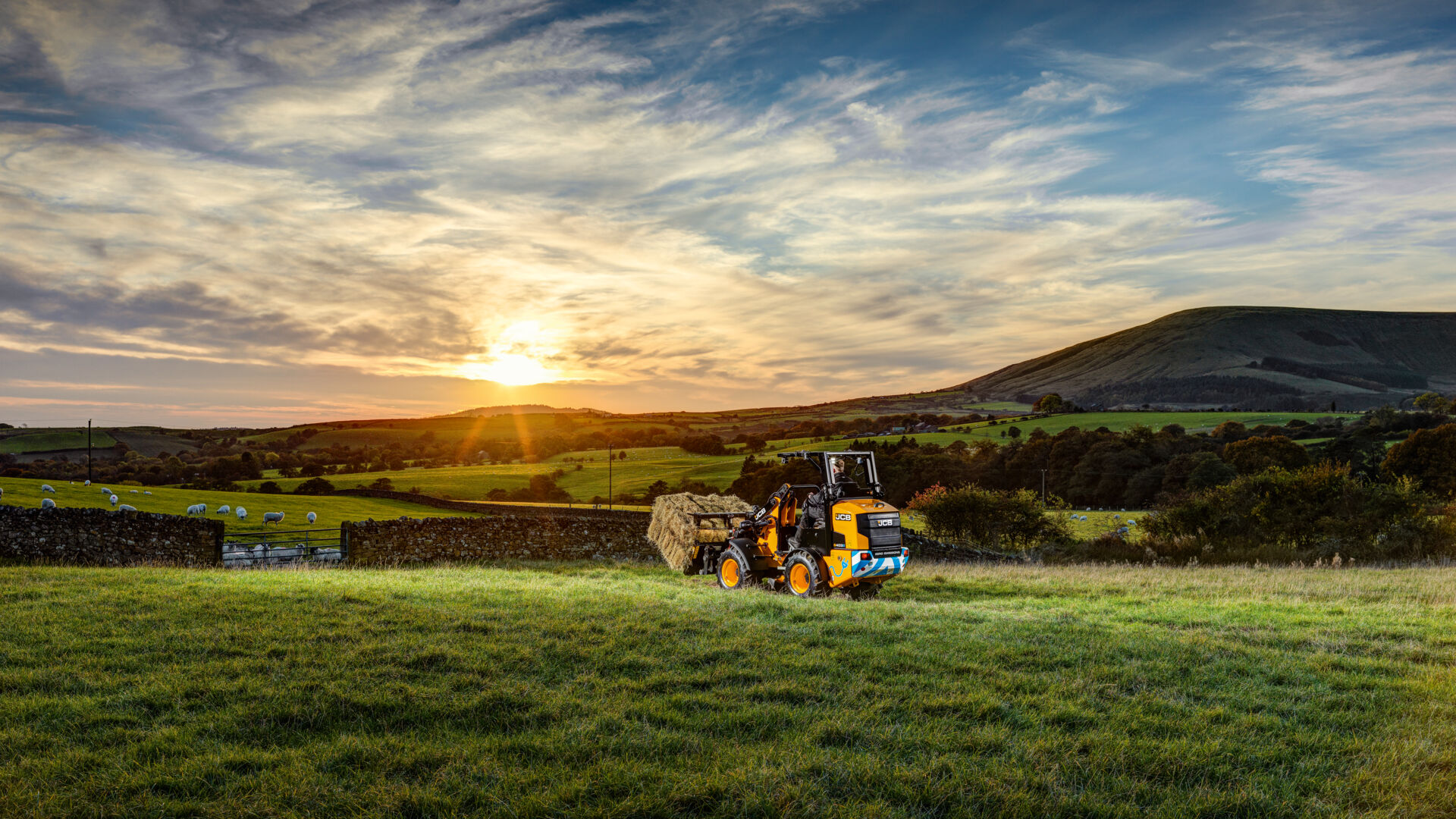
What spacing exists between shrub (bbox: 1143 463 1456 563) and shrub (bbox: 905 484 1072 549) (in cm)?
542

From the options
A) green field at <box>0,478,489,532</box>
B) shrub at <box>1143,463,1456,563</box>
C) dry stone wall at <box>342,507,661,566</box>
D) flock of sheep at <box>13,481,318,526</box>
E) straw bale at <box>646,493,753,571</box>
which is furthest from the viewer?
flock of sheep at <box>13,481,318,526</box>

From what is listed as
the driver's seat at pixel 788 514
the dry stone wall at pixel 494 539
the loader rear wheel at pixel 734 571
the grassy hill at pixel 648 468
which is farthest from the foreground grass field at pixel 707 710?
the grassy hill at pixel 648 468

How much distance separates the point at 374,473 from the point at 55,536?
8619 centimetres

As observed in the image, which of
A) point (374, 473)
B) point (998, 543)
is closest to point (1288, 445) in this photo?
point (998, 543)

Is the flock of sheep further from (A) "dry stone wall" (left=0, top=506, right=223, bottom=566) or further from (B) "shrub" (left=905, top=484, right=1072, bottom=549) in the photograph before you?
(B) "shrub" (left=905, top=484, right=1072, bottom=549)

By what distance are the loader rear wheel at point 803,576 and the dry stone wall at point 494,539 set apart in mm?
12174

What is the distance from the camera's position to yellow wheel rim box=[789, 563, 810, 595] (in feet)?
44.5

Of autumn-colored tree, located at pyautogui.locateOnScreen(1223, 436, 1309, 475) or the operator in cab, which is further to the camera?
autumn-colored tree, located at pyautogui.locateOnScreen(1223, 436, 1309, 475)

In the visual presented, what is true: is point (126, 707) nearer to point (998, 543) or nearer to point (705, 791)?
point (705, 791)

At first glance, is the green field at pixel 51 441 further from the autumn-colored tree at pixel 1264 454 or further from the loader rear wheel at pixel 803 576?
the autumn-colored tree at pixel 1264 454

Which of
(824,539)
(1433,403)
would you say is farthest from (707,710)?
(1433,403)

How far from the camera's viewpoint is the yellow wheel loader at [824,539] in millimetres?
12758

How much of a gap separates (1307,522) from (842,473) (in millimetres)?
22159

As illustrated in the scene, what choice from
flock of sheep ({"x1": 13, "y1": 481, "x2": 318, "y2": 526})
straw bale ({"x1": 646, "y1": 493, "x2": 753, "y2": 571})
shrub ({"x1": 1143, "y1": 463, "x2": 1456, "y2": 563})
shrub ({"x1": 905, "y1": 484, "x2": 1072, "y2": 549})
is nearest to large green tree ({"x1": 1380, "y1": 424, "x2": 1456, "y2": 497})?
shrub ({"x1": 1143, "y1": 463, "x2": 1456, "y2": 563})
